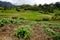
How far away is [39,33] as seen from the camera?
14.9 meters

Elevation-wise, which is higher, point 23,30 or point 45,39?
point 23,30

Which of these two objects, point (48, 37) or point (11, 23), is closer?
point (48, 37)

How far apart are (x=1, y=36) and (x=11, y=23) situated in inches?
166

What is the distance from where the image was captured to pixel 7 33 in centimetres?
1414

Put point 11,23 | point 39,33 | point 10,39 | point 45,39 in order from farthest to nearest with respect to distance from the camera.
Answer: point 11,23
point 39,33
point 45,39
point 10,39

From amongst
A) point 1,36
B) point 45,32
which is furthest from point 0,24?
point 45,32

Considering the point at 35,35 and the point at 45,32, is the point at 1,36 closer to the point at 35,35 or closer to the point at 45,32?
the point at 35,35

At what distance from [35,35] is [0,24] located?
378cm

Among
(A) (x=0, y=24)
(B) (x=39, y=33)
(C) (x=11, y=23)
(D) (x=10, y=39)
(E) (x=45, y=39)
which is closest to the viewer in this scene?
(D) (x=10, y=39)

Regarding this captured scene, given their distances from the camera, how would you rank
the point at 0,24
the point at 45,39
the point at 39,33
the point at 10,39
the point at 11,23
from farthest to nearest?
the point at 11,23 → the point at 0,24 → the point at 39,33 → the point at 45,39 → the point at 10,39

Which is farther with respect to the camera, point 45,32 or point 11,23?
point 11,23

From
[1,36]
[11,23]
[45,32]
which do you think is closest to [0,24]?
[11,23]

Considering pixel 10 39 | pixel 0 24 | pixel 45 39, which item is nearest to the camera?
pixel 10 39

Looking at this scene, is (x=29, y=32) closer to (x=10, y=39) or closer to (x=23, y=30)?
(x=23, y=30)
